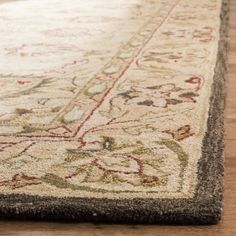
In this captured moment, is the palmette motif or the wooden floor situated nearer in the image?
the wooden floor

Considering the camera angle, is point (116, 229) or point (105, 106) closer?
point (116, 229)

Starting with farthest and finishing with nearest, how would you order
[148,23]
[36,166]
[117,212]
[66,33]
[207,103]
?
[148,23] → [66,33] → [207,103] → [36,166] → [117,212]

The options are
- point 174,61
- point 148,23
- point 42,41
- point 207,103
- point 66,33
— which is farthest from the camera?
point 148,23

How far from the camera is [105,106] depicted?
124 cm

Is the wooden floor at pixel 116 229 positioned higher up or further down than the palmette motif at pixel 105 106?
further down

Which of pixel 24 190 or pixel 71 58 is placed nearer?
pixel 24 190

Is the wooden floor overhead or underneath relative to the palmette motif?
underneath

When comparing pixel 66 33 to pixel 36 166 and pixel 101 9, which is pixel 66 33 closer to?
pixel 101 9

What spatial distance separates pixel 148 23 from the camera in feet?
7.94

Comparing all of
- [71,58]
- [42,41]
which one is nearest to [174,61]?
[71,58]

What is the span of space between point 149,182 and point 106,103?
446 mm

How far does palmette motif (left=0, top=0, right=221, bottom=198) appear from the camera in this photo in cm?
87

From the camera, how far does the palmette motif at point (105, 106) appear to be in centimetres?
87

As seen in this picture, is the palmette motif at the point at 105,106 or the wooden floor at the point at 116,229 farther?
the palmette motif at the point at 105,106
